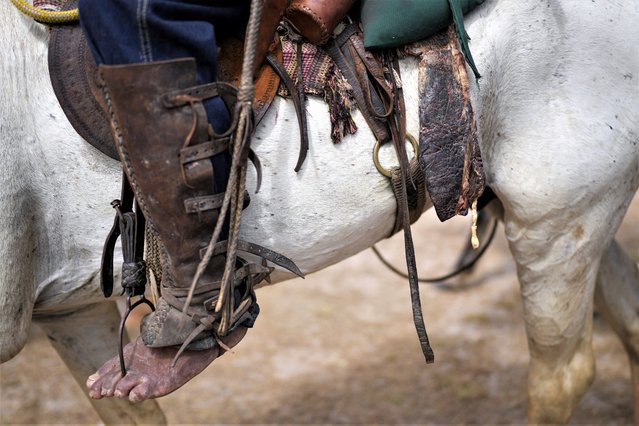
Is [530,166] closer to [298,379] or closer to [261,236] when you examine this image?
[261,236]

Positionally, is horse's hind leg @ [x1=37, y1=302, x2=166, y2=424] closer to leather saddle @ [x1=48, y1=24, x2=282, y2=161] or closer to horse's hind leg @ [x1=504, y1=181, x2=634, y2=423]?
leather saddle @ [x1=48, y1=24, x2=282, y2=161]

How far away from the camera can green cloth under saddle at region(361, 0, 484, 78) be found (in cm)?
207

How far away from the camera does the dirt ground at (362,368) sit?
379 centimetres

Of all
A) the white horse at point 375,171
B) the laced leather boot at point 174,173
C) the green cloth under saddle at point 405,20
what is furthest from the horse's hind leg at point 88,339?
the green cloth under saddle at point 405,20

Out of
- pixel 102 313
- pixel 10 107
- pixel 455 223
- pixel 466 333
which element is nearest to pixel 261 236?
pixel 10 107

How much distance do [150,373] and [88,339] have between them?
0.76 m

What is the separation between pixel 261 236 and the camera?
212 centimetres

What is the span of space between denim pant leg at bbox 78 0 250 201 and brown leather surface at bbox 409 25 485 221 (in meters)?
0.59

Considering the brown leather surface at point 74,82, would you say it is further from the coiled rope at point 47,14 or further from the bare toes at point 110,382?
the bare toes at point 110,382

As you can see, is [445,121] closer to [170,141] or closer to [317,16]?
[317,16]

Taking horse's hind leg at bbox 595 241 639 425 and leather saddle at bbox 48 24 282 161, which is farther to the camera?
horse's hind leg at bbox 595 241 639 425

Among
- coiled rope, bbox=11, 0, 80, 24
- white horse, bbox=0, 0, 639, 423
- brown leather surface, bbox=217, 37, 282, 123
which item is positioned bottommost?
white horse, bbox=0, 0, 639, 423

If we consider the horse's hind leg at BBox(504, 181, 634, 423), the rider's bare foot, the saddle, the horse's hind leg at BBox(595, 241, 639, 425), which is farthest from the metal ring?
the horse's hind leg at BBox(595, 241, 639, 425)

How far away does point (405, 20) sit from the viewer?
2.07m
